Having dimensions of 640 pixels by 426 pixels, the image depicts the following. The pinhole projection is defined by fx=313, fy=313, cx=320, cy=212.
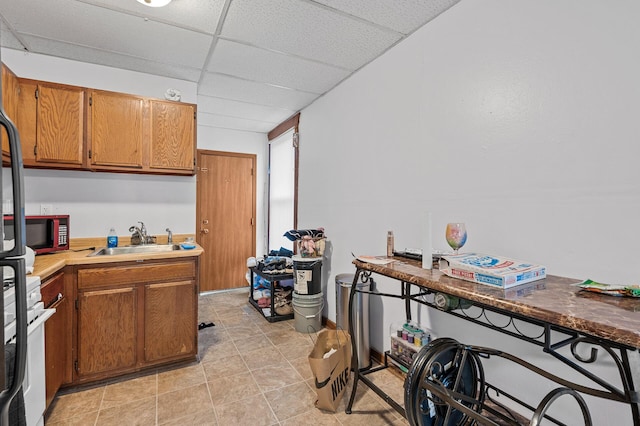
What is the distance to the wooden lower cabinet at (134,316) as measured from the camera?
2.21 metres

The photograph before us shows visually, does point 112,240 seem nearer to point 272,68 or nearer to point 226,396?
point 226,396

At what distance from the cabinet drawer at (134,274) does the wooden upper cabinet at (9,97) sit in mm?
997

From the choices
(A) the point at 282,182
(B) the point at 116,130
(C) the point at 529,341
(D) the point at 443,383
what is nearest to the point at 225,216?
(A) the point at 282,182

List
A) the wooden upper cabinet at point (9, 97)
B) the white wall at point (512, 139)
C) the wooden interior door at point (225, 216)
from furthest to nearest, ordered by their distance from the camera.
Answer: the wooden interior door at point (225, 216)
the wooden upper cabinet at point (9, 97)
the white wall at point (512, 139)

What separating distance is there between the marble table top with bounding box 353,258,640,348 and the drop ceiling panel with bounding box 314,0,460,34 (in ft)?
5.50

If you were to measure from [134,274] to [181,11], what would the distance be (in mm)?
1875

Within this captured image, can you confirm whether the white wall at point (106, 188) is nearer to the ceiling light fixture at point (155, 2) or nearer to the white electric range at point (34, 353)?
the ceiling light fixture at point (155, 2)

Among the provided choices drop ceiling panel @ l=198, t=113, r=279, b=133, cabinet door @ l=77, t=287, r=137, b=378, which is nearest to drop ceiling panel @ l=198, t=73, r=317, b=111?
drop ceiling panel @ l=198, t=113, r=279, b=133

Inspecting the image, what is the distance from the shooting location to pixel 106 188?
2949mm

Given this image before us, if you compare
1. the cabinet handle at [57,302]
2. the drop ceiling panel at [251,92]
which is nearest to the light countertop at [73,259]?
the cabinet handle at [57,302]

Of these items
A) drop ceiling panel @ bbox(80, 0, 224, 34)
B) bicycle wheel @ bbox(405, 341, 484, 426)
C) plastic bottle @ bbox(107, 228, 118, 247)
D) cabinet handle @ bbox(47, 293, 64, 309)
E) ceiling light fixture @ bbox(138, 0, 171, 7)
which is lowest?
bicycle wheel @ bbox(405, 341, 484, 426)

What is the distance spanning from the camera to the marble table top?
0.86 metres

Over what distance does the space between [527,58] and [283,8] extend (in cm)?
148

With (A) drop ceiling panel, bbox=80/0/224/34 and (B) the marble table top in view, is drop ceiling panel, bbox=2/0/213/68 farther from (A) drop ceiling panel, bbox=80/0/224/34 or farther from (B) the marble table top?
(B) the marble table top
